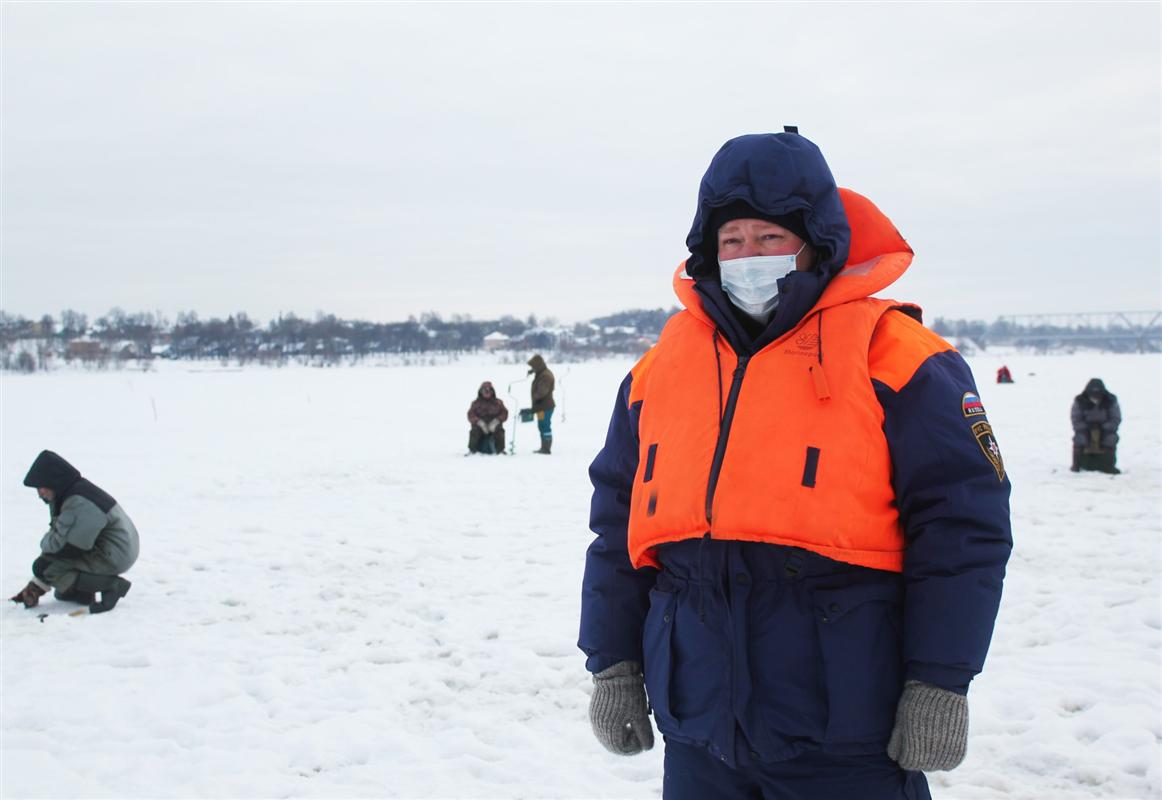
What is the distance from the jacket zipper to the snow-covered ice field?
6.85ft

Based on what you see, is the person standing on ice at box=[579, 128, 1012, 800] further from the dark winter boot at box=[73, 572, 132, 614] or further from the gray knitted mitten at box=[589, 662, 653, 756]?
the dark winter boot at box=[73, 572, 132, 614]

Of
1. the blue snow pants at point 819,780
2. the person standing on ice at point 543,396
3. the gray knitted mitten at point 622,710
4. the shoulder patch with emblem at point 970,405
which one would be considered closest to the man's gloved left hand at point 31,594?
the gray knitted mitten at point 622,710

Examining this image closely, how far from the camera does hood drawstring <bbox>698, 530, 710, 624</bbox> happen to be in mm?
1713

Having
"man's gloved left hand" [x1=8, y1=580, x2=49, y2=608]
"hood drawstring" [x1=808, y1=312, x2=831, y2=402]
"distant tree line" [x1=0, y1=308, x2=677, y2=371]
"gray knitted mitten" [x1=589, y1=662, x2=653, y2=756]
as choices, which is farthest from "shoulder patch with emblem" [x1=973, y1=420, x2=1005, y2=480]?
"distant tree line" [x1=0, y1=308, x2=677, y2=371]

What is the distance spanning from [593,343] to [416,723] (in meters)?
117

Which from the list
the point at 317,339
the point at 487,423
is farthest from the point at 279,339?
the point at 487,423

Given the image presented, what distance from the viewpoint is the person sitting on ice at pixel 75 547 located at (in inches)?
218

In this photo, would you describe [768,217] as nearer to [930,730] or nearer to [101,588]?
[930,730]

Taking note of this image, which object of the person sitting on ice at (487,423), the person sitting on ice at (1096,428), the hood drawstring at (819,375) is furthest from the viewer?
the person sitting on ice at (487,423)

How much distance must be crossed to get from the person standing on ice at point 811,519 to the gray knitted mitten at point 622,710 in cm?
8

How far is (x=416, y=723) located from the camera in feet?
13.0

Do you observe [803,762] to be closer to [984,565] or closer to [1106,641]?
[984,565]

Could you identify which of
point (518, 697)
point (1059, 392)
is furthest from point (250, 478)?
point (1059, 392)

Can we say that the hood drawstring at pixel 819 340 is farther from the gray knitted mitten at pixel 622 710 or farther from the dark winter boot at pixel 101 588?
the dark winter boot at pixel 101 588
